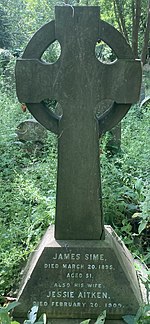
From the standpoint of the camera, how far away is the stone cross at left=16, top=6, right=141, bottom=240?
2.60 metres

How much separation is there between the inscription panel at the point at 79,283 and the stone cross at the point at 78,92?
0.15 m

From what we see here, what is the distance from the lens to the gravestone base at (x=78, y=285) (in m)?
2.82

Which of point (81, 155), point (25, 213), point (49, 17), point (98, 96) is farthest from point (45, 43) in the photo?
point (49, 17)

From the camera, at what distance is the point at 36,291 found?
2.83 m

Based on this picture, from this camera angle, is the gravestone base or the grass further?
the grass

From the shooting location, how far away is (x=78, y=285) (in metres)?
2.84

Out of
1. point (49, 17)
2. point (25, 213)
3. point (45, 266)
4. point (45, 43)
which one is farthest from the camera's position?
point (49, 17)

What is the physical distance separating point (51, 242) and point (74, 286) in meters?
0.32

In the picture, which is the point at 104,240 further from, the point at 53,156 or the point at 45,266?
the point at 53,156

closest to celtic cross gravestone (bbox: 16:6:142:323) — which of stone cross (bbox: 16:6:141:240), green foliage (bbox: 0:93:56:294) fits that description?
stone cross (bbox: 16:6:141:240)

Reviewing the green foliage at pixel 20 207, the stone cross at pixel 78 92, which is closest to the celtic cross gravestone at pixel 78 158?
the stone cross at pixel 78 92

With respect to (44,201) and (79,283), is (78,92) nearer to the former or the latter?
(79,283)

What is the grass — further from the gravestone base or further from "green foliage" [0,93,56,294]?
the gravestone base

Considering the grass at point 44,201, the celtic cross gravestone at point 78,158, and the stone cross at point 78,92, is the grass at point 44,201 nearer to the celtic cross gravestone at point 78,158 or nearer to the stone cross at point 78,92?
the celtic cross gravestone at point 78,158
